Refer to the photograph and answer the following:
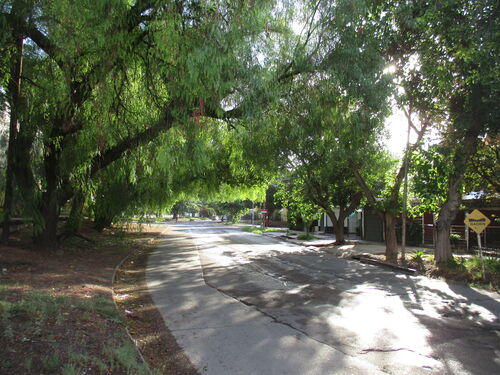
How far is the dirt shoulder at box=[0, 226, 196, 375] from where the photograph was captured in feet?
12.6

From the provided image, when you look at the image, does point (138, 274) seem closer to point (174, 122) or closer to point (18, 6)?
point (174, 122)

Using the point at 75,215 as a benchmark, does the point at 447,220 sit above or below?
above

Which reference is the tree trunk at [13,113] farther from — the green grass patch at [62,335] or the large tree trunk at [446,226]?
the large tree trunk at [446,226]

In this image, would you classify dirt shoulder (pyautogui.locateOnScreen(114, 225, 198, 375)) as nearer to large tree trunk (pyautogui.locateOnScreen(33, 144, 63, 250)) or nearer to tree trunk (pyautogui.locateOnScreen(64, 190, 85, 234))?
large tree trunk (pyautogui.locateOnScreen(33, 144, 63, 250))

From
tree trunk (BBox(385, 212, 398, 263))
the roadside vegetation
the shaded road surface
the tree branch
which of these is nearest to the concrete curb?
tree trunk (BBox(385, 212, 398, 263))

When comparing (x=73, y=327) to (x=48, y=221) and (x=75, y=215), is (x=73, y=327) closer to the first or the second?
(x=48, y=221)

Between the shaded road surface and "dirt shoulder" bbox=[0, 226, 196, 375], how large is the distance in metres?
0.44

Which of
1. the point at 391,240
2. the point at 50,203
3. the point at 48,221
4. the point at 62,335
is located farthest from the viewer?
the point at 391,240

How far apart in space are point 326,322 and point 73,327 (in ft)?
13.3

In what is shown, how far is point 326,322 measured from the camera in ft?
21.7

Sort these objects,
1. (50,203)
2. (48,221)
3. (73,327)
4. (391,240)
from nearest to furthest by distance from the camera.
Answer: (73,327)
(50,203)
(48,221)
(391,240)

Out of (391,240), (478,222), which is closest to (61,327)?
(478,222)

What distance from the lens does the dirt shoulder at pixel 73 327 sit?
386 cm

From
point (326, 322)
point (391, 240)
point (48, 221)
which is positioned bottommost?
point (326, 322)
